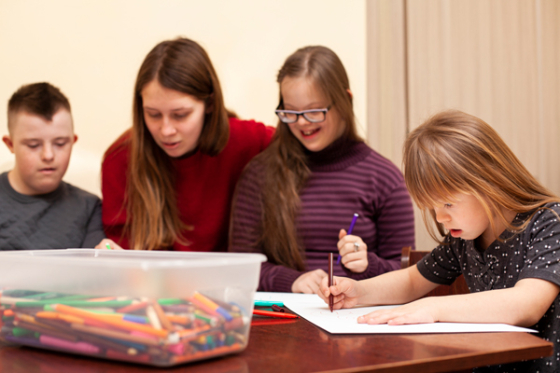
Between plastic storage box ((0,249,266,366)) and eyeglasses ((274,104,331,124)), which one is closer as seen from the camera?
plastic storage box ((0,249,266,366))

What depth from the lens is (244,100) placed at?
2.30 metres

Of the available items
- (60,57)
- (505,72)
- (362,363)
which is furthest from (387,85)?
(362,363)

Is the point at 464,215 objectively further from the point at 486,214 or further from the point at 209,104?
the point at 209,104

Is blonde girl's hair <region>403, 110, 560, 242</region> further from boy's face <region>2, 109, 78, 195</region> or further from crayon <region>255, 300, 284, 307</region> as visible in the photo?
boy's face <region>2, 109, 78, 195</region>

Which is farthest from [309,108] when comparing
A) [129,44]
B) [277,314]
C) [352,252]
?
[129,44]

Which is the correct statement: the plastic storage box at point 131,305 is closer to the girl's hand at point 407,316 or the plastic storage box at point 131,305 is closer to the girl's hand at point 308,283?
the girl's hand at point 407,316

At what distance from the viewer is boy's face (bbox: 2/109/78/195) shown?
1547 millimetres

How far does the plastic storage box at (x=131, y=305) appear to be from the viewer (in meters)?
0.52

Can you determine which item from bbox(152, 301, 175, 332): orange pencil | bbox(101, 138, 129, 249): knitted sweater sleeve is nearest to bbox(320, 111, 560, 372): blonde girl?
bbox(152, 301, 175, 332): orange pencil

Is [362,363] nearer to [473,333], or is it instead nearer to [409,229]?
[473,333]

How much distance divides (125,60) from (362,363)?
1.79 m

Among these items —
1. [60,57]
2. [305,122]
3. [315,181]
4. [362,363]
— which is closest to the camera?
[362,363]

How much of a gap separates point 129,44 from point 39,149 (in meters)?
0.67

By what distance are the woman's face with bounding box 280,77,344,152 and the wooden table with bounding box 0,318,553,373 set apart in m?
0.89
